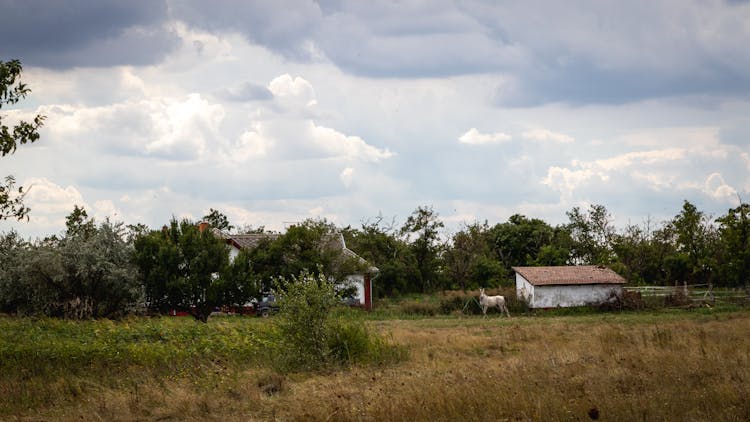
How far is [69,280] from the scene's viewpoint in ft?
116

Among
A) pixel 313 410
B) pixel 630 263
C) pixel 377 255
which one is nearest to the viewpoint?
pixel 313 410

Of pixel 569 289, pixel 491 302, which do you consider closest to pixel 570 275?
pixel 569 289

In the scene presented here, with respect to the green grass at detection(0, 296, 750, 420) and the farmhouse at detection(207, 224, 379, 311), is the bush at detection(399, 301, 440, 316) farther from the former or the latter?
the green grass at detection(0, 296, 750, 420)

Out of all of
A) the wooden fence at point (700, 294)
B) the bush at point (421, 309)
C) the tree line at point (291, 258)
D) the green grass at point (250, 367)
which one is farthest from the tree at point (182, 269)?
the wooden fence at point (700, 294)

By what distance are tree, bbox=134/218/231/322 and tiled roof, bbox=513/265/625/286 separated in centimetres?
2048

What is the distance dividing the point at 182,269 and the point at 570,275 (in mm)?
25827

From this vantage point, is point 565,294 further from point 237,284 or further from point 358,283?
point 237,284

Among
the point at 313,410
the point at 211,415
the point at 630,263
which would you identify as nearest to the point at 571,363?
the point at 313,410

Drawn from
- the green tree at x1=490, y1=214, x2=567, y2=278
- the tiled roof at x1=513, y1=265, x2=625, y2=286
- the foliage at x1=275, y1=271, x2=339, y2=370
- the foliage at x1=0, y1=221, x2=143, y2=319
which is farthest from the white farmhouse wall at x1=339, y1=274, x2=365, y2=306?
the foliage at x1=275, y1=271, x2=339, y2=370

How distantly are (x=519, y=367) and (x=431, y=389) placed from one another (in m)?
3.10

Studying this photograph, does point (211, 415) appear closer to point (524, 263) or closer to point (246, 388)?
point (246, 388)

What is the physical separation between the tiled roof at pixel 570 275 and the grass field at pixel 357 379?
2506 cm

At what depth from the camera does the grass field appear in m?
11.6

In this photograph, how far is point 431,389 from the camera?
12.8m
